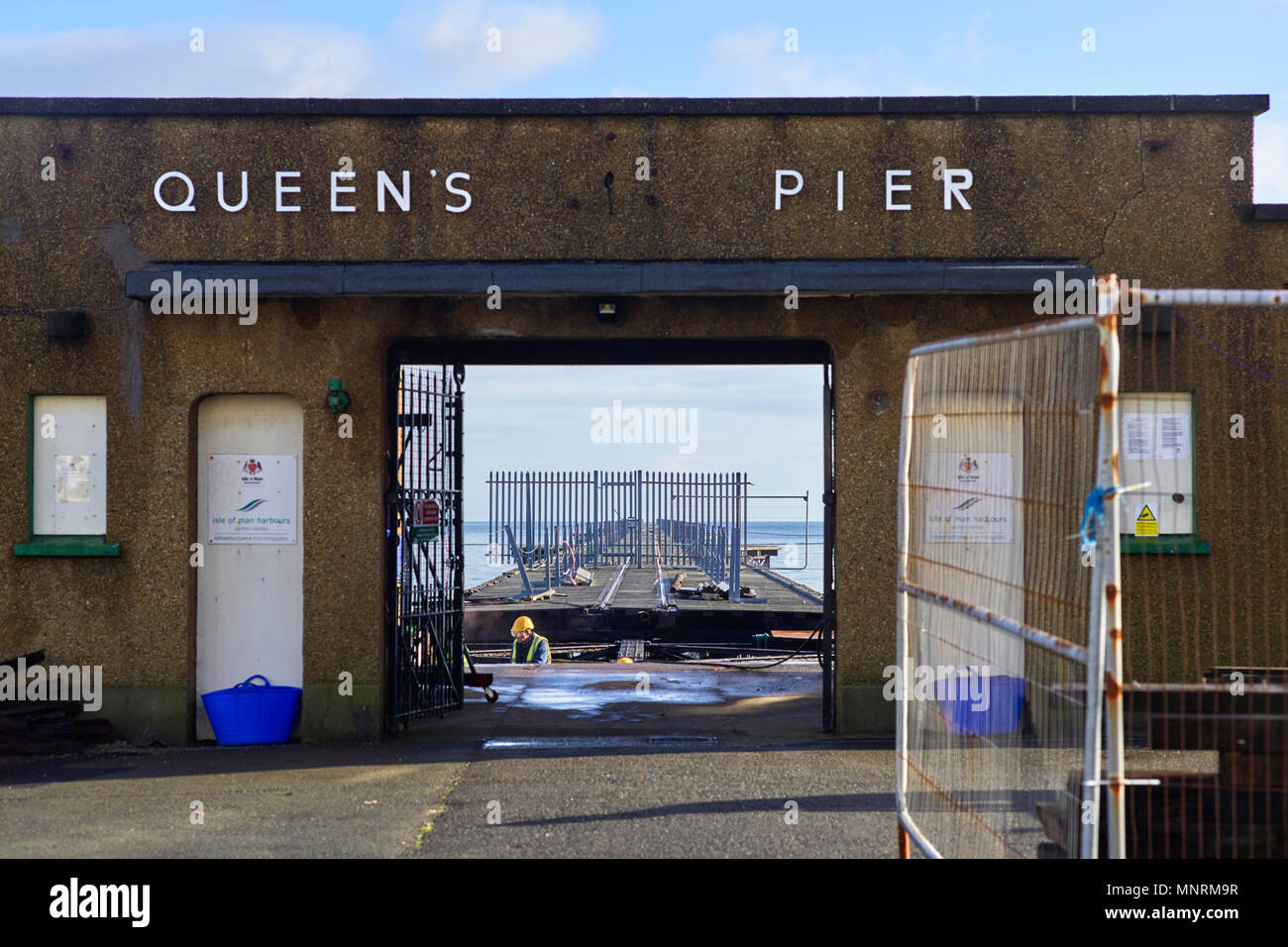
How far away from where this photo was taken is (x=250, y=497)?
35.1ft

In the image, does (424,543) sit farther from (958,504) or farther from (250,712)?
(958,504)

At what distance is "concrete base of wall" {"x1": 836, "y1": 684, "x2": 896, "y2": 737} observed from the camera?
Result: 10484 millimetres

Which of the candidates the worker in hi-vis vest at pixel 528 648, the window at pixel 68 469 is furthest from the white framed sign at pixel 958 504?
the worker in hi-vis vest at pixel 528 648

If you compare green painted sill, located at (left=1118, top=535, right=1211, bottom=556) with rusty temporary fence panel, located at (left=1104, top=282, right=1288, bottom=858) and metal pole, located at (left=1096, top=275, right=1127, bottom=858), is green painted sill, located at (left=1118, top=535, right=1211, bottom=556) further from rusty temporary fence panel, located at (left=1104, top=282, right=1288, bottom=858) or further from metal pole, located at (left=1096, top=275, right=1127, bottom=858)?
metal pole, located at (left=1096, top=275, right=1127, bottom=858)

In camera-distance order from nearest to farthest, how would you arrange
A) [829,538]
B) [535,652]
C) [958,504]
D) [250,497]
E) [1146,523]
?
1. [958,504]
2. [1146,523]
3. [250,497]
4. [829,538]
5. [535,652]

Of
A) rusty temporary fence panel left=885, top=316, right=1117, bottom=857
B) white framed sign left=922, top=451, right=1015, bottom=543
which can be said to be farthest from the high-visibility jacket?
rusty temporary fence panel left=885, top=316, right=1117, bottom=857

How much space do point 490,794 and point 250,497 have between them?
12.2 feet

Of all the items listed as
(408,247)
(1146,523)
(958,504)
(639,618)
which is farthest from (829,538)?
(639,618)


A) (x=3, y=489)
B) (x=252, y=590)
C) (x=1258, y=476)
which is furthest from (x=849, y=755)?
(x=3, y=489)

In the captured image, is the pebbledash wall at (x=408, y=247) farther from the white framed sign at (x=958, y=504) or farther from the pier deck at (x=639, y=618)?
the pier deck at (x=639, y=618)

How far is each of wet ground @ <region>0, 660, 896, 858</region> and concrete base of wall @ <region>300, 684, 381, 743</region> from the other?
24 cm

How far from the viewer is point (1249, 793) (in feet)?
18.2

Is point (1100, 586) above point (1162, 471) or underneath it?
underneath

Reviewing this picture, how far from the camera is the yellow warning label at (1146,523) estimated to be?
1020cm
